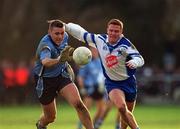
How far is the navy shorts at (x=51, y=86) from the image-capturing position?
60.1 ft

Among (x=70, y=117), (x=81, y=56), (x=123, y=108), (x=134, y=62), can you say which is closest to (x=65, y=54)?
(x=81, y=56)

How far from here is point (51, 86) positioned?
1836 cm

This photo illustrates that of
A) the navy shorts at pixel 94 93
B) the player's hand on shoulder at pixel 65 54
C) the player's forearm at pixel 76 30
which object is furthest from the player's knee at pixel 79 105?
the navy shorts at pixel 94 93

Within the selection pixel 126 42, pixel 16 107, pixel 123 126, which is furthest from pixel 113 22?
pixel 16 107

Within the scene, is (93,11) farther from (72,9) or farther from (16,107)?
(16,107)

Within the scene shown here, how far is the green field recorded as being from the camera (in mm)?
25859

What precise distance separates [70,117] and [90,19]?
42.4 feet

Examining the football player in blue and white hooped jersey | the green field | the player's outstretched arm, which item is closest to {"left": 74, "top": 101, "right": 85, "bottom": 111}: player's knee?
the football player in blue and white hooped jersey

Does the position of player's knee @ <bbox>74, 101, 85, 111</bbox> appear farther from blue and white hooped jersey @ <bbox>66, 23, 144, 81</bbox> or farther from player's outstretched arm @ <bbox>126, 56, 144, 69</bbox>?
player's outstretched arm @ <bbox>126, 56, 144, 69</bbox>

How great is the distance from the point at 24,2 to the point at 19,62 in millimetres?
2956

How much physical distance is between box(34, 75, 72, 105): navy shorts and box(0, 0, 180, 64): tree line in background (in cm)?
2239

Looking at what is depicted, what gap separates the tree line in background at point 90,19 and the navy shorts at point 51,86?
73.4ft

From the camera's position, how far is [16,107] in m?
38.8

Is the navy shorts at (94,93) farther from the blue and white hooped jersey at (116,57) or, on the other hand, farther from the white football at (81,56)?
the white football at (81,56)
